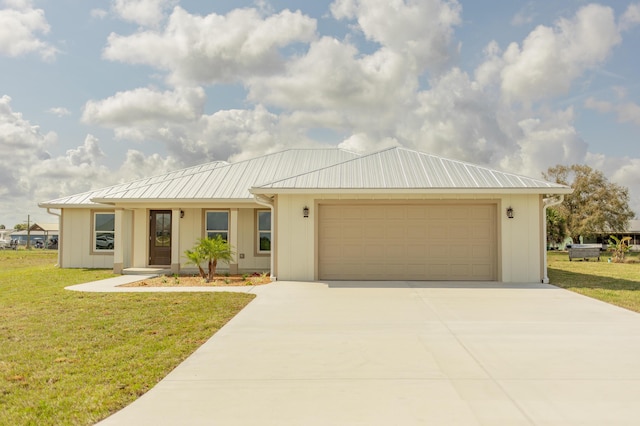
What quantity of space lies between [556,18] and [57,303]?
1606 cm

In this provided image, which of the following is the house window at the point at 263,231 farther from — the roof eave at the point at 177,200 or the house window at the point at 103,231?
the house window at the point at 103,231

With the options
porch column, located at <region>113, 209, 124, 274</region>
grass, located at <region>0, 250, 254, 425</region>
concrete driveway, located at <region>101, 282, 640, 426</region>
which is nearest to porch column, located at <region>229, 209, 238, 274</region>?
porch column, located at <region>113, 209, 124, 274</region>

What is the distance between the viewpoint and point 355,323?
6801 mm

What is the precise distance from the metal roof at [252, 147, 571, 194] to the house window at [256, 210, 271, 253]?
9.82 ft

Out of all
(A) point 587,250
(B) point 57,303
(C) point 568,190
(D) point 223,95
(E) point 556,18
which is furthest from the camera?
(A) point 587,250

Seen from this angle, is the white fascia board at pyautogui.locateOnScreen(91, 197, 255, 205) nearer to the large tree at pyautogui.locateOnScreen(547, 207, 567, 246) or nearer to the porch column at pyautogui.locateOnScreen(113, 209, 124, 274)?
the porch column at pyautogui.locateOnScreen(113, 209, 124, 274)

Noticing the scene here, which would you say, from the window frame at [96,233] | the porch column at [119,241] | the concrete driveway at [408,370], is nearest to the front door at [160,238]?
the porch column at [119,241]

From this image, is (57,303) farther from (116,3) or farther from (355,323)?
(116,3)

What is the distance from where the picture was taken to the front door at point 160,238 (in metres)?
15.4

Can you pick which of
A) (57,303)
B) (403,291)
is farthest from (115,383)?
(403,291)

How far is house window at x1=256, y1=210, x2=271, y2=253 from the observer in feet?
48.8

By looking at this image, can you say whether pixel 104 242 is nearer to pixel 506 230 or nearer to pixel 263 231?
pixel 263 231

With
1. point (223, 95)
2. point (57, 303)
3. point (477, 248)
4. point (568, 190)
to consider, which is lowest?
point (57, 303)

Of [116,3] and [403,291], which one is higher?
[116,3]
